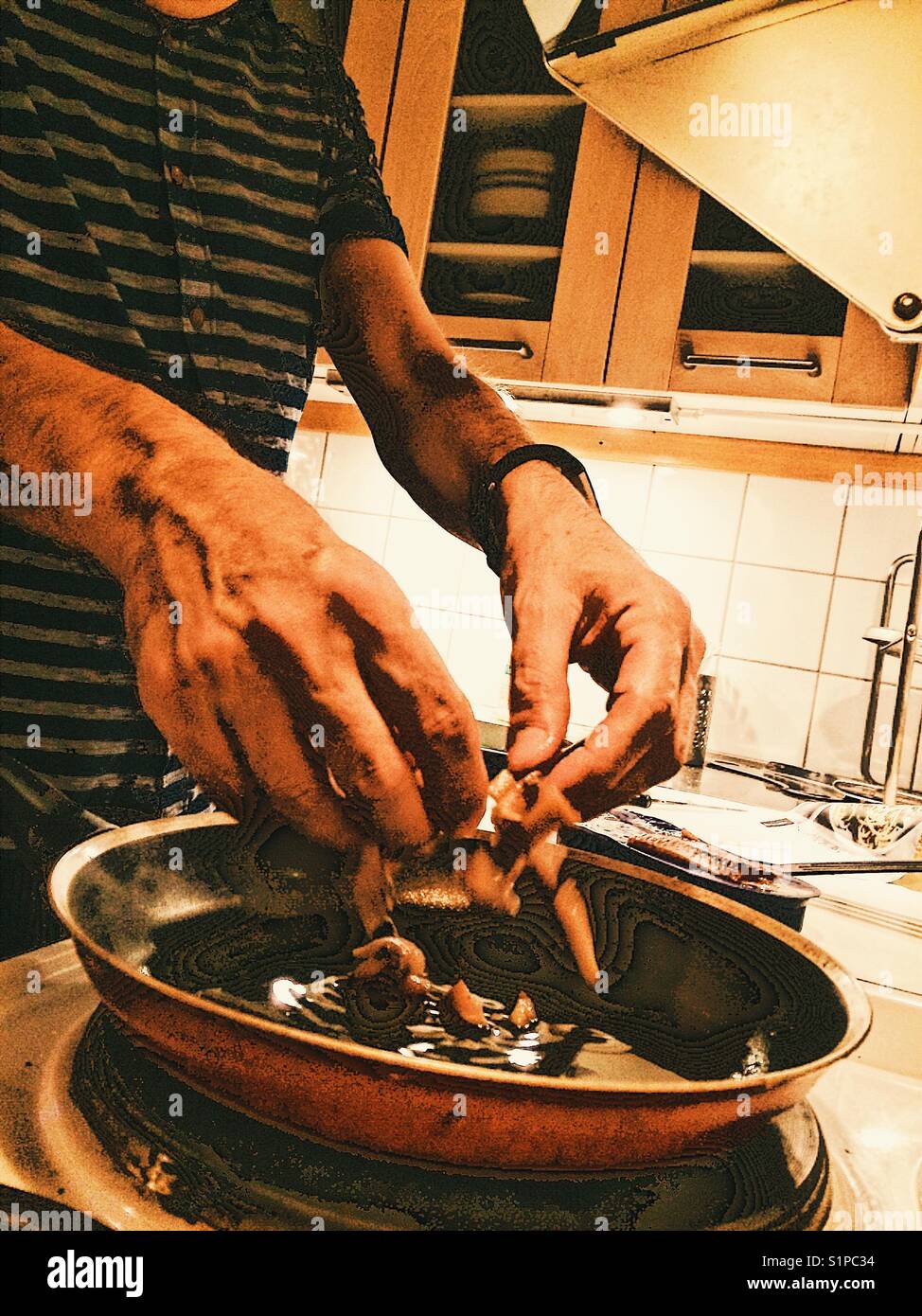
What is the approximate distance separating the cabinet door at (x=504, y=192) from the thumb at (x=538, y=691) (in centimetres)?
83

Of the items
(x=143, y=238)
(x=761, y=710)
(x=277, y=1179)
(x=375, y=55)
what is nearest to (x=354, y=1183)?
(x=277, y=1179)

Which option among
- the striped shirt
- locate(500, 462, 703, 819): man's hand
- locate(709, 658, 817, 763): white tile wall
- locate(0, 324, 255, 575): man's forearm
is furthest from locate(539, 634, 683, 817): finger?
locate(709, 658, 817, 763): white tile wall

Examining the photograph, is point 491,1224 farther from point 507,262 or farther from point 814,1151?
point 507,262

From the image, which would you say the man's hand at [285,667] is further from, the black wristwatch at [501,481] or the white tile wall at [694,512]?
the white tile wall at [694,512]

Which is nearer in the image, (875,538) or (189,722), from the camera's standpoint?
(189,722)

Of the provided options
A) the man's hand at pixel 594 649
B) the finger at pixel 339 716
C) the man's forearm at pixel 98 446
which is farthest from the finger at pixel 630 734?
the man's forearm at pixel 98 446

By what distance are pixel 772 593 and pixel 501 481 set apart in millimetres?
909

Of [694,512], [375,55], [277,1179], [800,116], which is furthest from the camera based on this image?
[694,512]

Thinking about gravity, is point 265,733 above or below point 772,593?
below

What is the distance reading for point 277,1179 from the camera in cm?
26

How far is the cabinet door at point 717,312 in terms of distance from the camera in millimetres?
1110

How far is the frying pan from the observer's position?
0.82ft

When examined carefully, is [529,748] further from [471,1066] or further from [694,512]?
[694,512]

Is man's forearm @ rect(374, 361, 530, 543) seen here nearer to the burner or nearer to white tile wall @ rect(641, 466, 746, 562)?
the burner
